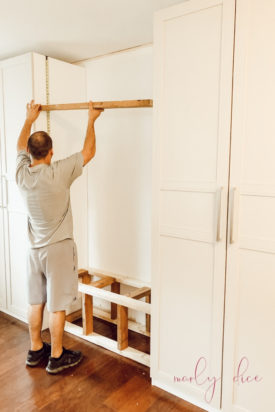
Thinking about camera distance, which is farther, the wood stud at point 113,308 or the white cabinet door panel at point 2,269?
the white cabinet door panel at point 2,269

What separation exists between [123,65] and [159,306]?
6.28 ft

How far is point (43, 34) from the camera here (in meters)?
2.42

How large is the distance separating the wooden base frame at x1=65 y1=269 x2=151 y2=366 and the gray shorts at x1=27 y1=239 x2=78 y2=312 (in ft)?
1.05

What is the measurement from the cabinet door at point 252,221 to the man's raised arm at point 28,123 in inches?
60.0

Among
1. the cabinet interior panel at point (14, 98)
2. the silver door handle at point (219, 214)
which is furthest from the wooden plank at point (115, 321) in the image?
the cabinet interior panel at point (14, 98)

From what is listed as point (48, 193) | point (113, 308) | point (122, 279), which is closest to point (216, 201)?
point (48, 193)

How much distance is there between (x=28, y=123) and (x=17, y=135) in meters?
0.36

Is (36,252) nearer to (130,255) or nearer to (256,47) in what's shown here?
(130,255)

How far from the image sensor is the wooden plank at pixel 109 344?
2.38m

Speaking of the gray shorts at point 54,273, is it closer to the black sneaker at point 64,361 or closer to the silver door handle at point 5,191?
the black sneaker at point 64,361

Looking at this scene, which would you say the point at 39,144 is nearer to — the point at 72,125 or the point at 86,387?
the point at 72,125

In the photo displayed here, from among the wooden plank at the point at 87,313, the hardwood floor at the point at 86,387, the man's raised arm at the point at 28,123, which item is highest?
the man's raised arm at the point at 28,123

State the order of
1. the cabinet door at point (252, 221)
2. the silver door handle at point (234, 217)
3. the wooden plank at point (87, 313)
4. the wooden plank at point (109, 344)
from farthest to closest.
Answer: the wooden plank at point (87, 313)
the wooden plank at point (109, 344)
the silver door handle at point (234, 217)
the cabinet door at point (252, 221)

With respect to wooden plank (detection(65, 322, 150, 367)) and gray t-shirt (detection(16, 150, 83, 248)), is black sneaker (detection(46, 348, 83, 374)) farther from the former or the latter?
gray t-shirt (detection(16, 150, 83, 248))
